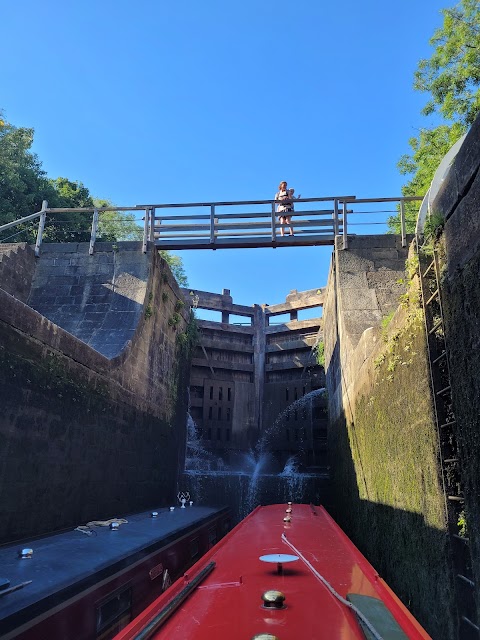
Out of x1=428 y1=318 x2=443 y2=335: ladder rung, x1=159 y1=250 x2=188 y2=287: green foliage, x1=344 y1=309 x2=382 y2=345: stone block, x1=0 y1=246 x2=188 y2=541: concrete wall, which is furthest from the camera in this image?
x1=159 y1=250 x2=188 y2=287: green foliage

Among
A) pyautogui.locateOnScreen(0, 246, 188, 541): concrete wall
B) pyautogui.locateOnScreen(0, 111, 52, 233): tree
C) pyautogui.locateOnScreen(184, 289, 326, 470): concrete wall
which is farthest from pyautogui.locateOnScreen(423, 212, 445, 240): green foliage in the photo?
pyautogui.locateOnScreen(0, 111, 52, 233): tree

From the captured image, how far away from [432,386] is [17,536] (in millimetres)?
4219

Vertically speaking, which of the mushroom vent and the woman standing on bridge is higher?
the woman standing on bridge

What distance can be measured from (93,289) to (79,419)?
3.90m

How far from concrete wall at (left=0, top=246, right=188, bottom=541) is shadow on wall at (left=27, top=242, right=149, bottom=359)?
0.08 m

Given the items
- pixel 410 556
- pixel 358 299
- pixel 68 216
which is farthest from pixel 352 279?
pixel 68 216

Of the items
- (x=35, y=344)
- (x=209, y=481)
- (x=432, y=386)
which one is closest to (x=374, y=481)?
(x=432, y=386)

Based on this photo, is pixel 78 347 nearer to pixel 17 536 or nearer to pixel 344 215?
pixel 17 536

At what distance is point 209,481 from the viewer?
37.1ft

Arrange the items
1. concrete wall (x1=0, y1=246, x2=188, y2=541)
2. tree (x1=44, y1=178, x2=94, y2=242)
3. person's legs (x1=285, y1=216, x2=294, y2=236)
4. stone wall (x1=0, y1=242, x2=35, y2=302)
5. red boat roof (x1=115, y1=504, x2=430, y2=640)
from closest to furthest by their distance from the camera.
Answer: red boat roof (x1=115, y1=504, x2=430, y2=640) < concrete wall (x1=0, y1=246, x2=188, y2=541) < stone wall (x1=0, y1=242, x2=35, y2=302) < person's legs (x1=285, y1=216, x2=294, y2=236) < tree (x1=44, y1=178, x2=94, y2=242)

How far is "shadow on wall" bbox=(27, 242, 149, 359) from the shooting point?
862cm

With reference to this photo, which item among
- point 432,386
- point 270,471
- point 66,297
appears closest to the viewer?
point 432,386

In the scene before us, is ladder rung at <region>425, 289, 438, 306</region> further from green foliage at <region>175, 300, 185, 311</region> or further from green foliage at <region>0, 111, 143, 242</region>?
green foliage at <region>0, 111, 143, 242</region>

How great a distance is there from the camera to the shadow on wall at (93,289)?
28.3ft
